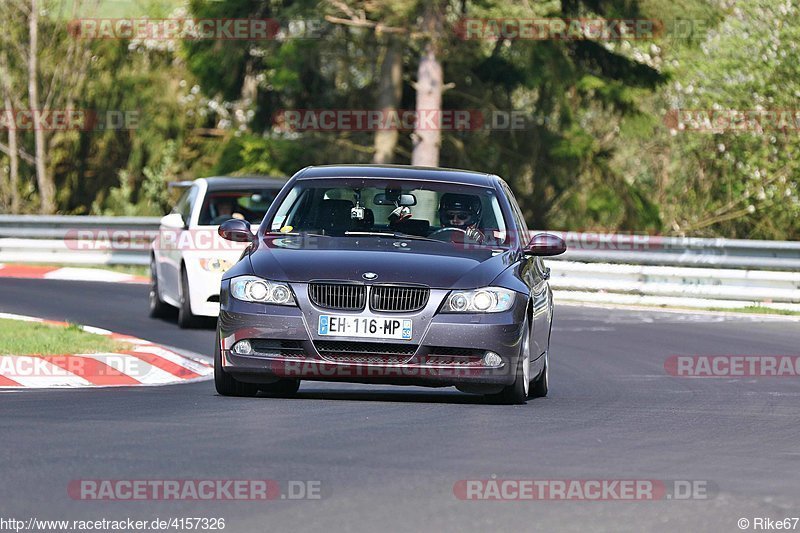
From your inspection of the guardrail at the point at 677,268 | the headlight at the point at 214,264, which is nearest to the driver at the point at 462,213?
the headlight at the point at 214,264

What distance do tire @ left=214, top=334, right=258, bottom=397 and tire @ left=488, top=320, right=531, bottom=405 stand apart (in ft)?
5.15

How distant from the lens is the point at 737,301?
78.7 feet

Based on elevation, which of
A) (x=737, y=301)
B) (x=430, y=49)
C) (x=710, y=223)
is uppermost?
(x=430, y=49)

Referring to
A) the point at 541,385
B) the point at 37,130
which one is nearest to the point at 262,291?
the point at 541,385

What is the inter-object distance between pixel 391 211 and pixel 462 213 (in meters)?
0.49

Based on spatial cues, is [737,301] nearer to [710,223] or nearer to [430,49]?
[430,49]

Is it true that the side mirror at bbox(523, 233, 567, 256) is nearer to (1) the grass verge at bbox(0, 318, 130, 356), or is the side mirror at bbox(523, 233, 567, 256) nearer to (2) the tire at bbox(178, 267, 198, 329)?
(1) the grass verge at bbox(0, 318, 130, 356)

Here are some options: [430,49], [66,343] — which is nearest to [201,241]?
[66,343]

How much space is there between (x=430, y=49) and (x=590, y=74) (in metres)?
6.55

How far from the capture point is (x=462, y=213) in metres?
11.8

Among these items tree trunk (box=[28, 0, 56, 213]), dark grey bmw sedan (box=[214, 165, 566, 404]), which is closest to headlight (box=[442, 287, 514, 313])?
dark grey bmw sedan (box=[214, 165, 566, 404])

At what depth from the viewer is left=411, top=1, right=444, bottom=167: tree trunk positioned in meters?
32.6

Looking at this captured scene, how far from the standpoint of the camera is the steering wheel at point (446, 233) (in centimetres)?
1154

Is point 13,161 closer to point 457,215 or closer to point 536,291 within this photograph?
point 457,215
